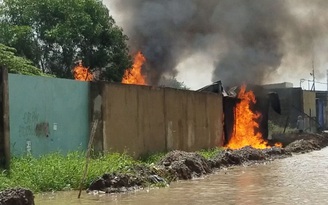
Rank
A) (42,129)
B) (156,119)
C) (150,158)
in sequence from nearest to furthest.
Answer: (42,129) < (150,158) < (156,119)

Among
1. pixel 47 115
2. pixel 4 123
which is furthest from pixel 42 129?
pixel 4 123

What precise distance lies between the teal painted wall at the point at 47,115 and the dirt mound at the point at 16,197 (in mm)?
3478

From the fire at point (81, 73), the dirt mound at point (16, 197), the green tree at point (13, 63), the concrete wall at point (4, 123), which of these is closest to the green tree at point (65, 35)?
the fire at point (81, 73)

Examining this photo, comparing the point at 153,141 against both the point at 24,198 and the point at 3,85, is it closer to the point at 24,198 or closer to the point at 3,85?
the point at 3,85

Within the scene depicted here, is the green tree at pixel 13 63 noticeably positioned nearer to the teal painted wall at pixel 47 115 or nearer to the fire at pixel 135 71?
the teal painted wall at pixel 47 115

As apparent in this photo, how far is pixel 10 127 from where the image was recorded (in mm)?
11797

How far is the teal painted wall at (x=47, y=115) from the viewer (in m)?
12.1

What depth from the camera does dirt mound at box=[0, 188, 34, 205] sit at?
26.6 feet

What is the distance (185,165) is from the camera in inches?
562

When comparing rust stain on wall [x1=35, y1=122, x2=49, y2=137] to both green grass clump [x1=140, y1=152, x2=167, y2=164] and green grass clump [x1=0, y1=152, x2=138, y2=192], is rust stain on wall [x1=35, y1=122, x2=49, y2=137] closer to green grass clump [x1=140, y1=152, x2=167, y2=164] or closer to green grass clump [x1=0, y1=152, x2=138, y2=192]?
green grass clump [x1=0, y1=152, x2=138, y2=192]

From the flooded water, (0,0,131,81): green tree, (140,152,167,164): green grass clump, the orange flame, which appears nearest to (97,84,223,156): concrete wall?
(140,152,167,164): green grass clump

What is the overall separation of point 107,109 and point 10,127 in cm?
350

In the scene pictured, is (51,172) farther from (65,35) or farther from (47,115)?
(65,35)

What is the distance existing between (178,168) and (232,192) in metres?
2.82
